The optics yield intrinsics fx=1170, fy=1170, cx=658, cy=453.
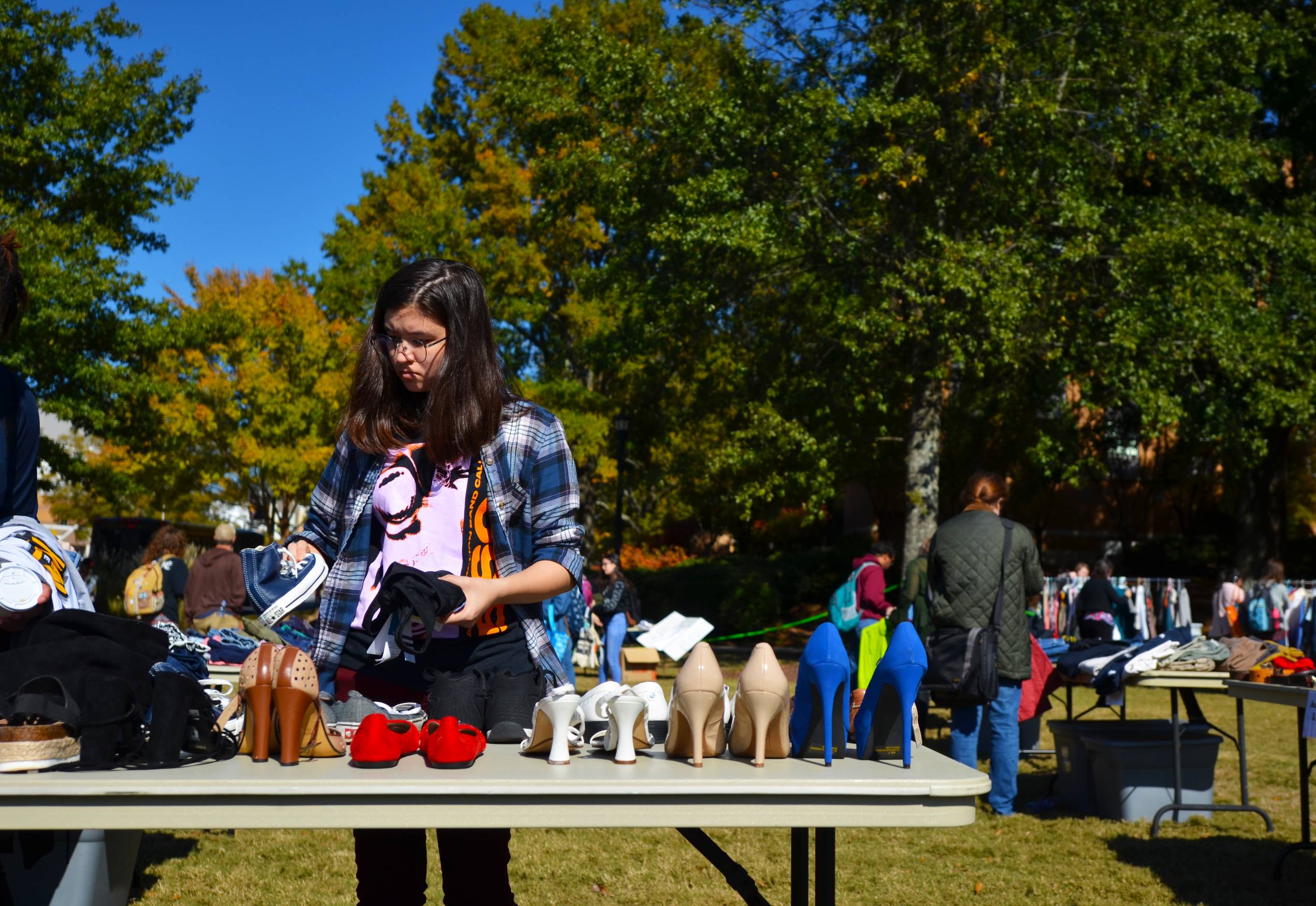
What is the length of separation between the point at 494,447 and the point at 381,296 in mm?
390

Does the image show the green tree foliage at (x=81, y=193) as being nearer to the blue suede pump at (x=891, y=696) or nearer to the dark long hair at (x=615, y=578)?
the dark long hair at (x=615, y=578)

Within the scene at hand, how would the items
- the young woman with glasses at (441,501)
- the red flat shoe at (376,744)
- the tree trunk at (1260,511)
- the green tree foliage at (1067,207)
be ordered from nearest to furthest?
the red flat shoe at (376,744) → the young woman with glasses at (441,501) → the green tree foliage at (1067,207) → the tree trunk at (1260,511)

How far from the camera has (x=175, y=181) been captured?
1811cm

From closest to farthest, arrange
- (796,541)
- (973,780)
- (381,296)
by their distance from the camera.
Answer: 1. (973,780)
2. (381,296)
3. (796,541)

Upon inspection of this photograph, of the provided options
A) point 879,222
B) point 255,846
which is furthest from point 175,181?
point 255,846

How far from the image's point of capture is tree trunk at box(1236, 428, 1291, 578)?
24.1 meters

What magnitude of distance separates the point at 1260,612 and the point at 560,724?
618 inches

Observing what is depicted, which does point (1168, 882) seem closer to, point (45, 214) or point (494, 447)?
point (494, 447)

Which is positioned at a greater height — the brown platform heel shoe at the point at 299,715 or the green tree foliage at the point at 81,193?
the green tree foliage at the point at 81,193

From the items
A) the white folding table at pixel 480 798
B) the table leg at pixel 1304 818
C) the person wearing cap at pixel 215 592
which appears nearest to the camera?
the white folding table at pixel 480 798

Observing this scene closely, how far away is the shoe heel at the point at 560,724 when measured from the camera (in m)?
2.06

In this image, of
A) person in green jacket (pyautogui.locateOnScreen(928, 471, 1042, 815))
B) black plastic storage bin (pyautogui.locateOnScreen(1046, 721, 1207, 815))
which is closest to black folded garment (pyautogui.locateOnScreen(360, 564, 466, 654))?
person in green jacket (pyautogui.locateOnScreen(928, 471, 1042, 815))

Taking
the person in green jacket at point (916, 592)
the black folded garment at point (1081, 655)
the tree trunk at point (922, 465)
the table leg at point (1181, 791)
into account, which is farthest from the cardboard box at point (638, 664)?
the table leg at point (1181, 791)


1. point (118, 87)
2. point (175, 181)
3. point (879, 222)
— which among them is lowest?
point (879, 222)
